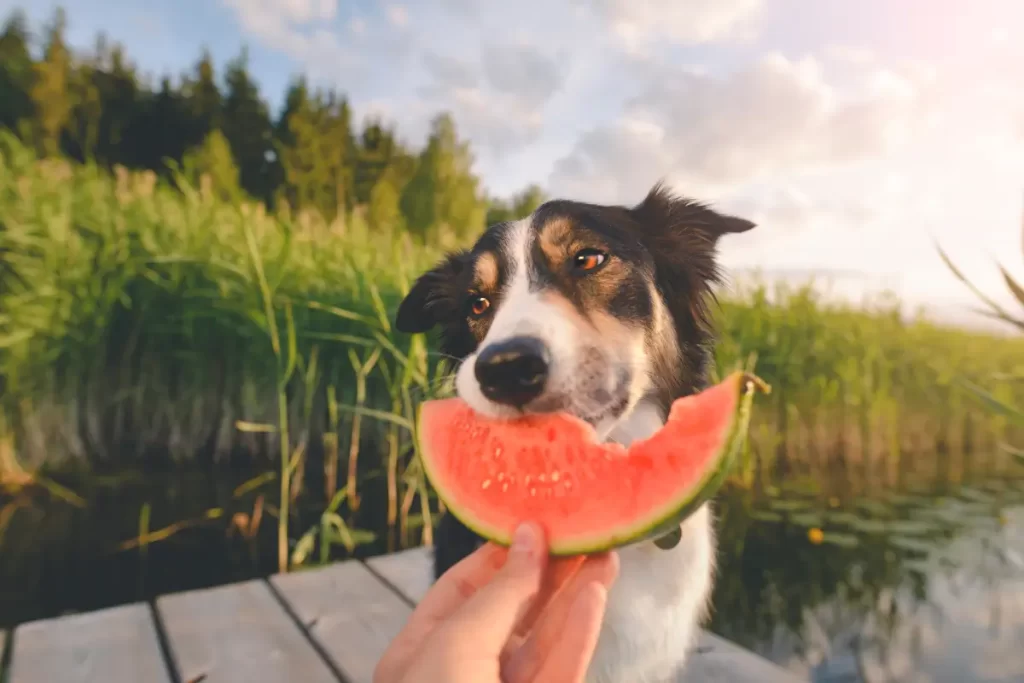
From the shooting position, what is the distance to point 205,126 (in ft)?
84.0

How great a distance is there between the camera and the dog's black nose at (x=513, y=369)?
1.08 m

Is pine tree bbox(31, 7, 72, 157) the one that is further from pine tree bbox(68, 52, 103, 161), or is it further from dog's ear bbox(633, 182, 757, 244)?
dog's ear bbox(633, 182, 757, 244)

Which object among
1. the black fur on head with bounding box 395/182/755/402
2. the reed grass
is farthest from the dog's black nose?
the reed grass

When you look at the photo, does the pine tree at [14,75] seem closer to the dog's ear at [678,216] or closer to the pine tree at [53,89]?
the pine tree at [53,89]

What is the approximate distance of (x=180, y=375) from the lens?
438cm

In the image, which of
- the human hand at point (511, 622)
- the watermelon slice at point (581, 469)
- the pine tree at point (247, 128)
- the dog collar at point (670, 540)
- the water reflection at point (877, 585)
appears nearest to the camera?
the human hand at point (511, 622)

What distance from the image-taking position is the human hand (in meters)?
0.91

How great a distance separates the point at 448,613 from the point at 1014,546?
4.92 m

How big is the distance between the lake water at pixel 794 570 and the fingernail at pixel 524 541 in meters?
2.57

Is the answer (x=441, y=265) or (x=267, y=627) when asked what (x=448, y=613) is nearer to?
(x=441, y=265)

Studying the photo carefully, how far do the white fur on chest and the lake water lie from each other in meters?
1.89

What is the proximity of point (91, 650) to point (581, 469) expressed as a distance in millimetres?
1888

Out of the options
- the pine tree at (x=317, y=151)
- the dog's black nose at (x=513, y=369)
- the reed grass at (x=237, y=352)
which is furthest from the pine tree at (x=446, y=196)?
the pine tree at (x=317, y=151)

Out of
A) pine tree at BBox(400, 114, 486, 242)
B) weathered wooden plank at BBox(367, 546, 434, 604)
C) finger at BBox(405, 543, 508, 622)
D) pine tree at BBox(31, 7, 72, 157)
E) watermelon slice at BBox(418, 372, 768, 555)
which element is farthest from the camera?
pine tree at BBox(31, 7, 72, 157)
